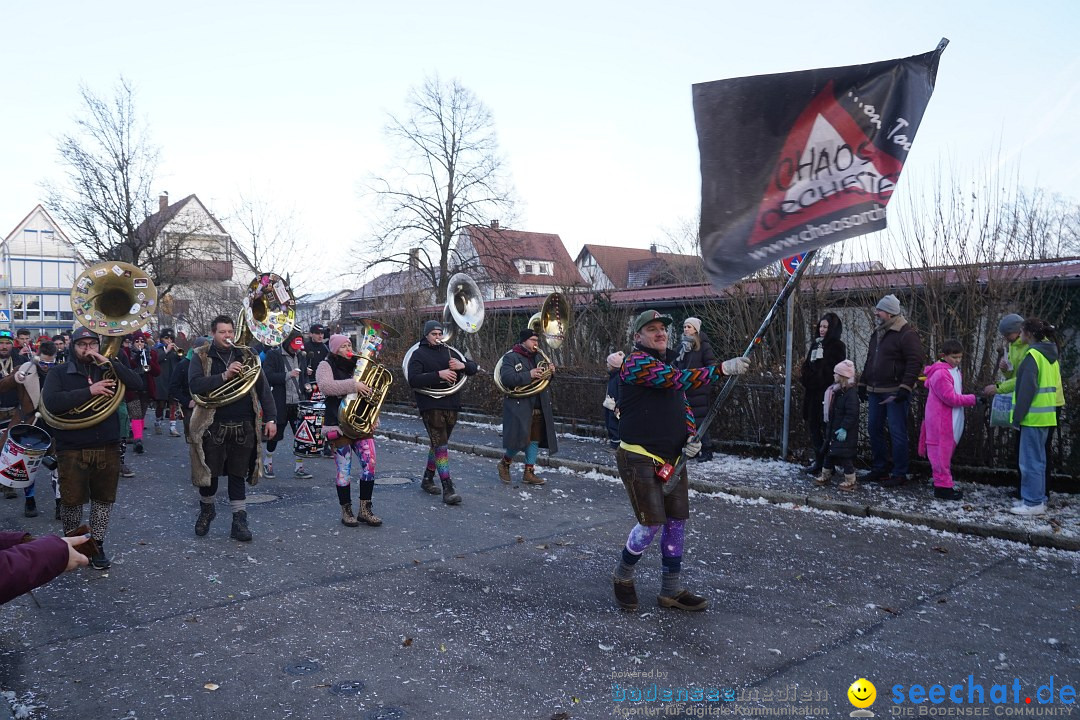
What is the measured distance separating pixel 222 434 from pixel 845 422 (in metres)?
6.69

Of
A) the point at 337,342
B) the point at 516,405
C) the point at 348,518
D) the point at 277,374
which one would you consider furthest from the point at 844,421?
the point at 277,374

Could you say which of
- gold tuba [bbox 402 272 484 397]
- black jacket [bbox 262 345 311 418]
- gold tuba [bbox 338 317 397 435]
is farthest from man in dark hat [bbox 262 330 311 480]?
gold tuba [bbox 338 317 397 435]

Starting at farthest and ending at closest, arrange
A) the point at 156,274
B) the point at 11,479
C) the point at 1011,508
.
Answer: the point at 156,274 → the point at 1011,508 → the point at 11,479

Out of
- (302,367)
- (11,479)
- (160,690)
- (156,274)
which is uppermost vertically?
(156,274)

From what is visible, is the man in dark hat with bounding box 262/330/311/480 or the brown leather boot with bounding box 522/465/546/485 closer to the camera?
the brown leather boot with bounding box 522/465/546/485

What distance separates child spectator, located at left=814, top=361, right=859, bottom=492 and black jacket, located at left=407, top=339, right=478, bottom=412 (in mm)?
4234

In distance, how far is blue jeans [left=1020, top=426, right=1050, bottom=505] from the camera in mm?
7652

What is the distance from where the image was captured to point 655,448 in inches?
204

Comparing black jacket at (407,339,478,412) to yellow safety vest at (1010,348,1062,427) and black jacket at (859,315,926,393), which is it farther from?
yellow safety vest at (1010,348,1062,427)

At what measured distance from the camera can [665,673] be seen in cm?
426

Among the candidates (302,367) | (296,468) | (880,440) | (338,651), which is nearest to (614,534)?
(338,651)

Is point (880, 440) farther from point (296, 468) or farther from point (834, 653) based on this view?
point (296, 468)

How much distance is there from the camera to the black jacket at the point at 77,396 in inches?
242

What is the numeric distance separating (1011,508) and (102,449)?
8.41m
